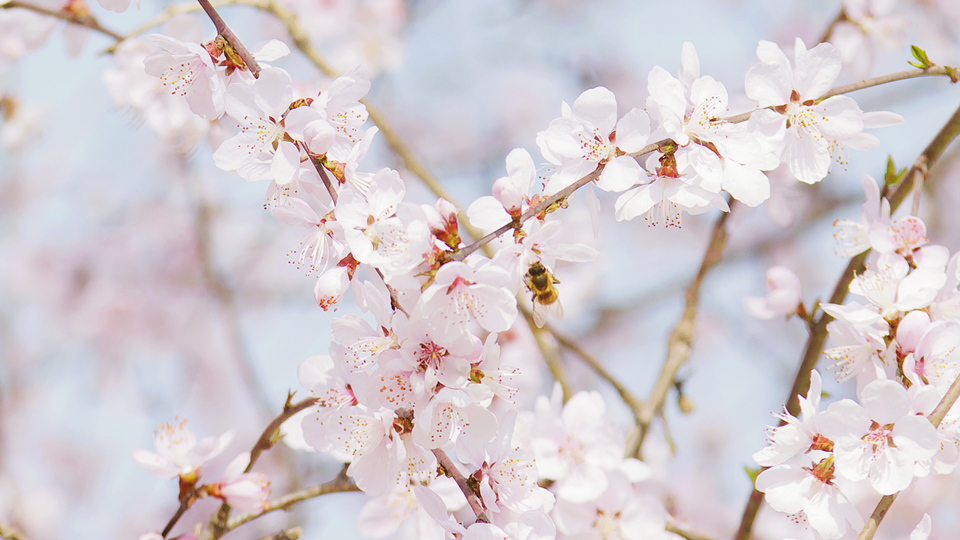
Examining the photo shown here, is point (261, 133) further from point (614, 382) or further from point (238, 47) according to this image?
point (614, 382)

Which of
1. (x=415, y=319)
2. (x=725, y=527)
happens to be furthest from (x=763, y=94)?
(x=725, y=527)

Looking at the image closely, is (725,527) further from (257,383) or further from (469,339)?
(469,339)

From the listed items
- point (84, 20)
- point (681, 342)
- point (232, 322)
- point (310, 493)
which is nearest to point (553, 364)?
point (681, 342)

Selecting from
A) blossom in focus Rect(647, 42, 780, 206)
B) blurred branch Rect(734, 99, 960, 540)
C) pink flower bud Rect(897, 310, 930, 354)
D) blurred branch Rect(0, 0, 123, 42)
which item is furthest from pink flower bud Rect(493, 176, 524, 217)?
blurred branch Rect(0, 0, 123, 42)

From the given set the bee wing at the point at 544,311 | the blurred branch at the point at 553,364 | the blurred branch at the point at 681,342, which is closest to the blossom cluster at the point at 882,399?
the bee wing at the point at 544,311

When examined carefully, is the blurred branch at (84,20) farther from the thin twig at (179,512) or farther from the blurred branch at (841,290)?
the blurred branch at (841,290)

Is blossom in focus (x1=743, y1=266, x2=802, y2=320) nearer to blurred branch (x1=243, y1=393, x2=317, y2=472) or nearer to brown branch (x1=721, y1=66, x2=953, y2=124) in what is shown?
brown branch (x1=721, y1=66, x2=953, y2=124)
